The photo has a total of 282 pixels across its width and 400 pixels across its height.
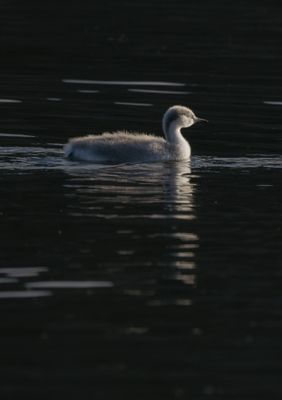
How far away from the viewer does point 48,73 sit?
2362 cm

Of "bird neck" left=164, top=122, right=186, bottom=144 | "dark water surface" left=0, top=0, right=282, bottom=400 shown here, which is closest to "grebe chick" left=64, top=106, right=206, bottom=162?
"bird neck" left=164, top=122, right=186, bottom=144

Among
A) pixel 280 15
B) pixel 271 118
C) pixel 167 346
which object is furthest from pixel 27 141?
pixel 280 15

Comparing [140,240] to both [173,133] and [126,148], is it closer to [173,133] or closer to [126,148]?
[126,148]

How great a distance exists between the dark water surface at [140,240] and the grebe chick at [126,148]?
0.65 feet

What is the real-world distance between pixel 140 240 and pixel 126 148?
13.7 feet

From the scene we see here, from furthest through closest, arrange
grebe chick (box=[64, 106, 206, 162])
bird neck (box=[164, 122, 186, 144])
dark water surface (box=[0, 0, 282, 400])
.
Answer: bird neck (box=[164, 122, 186, 144]) < grebe chick (box=[64, 106, 206, 162]) < dark water surface (box=[0, 0, 282, 400])

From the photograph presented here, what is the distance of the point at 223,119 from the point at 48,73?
4.84 m

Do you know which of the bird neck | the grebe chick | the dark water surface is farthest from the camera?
the bird neck

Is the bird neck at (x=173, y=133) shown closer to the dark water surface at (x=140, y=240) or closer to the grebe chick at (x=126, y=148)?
the grebe chick at (x=126, y=148)

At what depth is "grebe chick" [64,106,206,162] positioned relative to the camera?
1627 cm

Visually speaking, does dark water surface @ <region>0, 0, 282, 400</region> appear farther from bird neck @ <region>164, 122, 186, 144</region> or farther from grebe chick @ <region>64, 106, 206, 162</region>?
bird neck @ <region>164, 122, 186, 144</region>

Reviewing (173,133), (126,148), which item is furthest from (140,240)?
(173,133)

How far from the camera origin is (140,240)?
12.5m

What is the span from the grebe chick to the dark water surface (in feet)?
0.65
